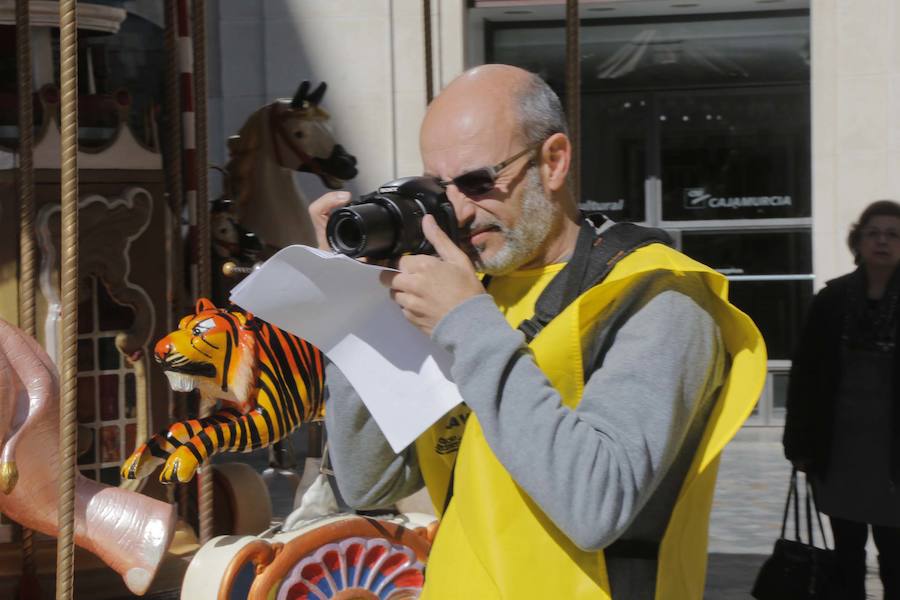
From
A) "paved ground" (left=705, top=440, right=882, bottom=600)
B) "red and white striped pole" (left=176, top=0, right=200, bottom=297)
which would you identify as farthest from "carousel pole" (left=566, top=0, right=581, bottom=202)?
"paved ground" (left=705, top=440, right=882, bottom=600)

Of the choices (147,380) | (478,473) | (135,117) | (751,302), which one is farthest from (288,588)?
(751,302)

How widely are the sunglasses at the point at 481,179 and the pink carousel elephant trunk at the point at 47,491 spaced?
207cm

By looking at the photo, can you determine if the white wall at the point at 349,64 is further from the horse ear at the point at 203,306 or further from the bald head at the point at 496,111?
the bald head at the point at 496,111

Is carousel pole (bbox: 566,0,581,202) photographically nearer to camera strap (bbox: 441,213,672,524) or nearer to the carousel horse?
camera strap (bbox: 441,213,672,524)

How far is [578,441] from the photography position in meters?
1.51

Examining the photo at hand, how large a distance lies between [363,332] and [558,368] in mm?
307

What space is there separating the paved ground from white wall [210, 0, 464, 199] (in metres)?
2.82

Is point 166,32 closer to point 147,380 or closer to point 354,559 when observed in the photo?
point 147,380

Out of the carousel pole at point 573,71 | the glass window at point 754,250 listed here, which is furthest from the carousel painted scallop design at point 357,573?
the glass window at point 754,250

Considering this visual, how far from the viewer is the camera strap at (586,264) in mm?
1733

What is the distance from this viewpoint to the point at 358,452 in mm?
1981

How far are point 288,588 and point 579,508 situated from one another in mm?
1879

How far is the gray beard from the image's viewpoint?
1.77 m

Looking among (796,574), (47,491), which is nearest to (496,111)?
(47,491)
